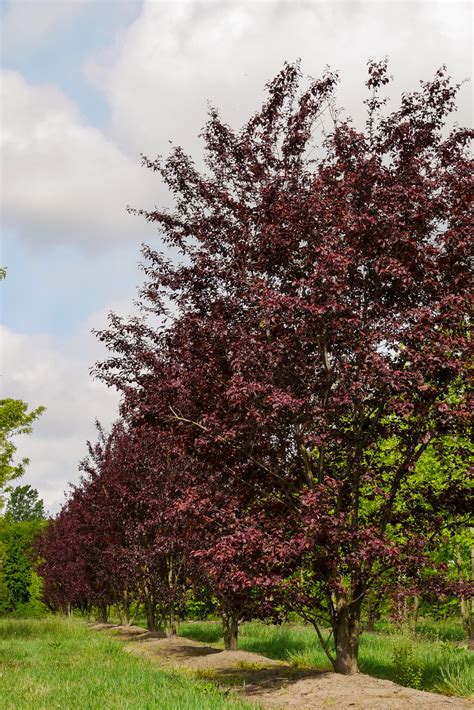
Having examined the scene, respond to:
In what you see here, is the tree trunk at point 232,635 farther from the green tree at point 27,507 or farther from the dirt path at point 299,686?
the green tree at point 27,507

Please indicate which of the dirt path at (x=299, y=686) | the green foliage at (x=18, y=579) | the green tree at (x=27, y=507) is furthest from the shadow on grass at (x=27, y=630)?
the green tree at (x=27, y=507)

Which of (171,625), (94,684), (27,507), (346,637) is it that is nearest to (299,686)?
(346,637)

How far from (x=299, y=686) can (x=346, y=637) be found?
1.00m

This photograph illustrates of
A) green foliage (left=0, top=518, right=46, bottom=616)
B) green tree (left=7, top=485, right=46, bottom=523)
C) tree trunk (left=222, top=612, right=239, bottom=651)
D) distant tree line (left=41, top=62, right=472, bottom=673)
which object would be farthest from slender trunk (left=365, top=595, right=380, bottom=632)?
green tree (left=7, top=485, right=46, bottom=523)

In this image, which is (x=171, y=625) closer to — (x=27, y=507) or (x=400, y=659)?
(x=400, y=659)

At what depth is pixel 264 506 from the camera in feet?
33.6

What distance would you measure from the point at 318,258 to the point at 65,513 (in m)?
36.2

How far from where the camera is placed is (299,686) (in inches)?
369

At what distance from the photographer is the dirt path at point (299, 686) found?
8.00 m

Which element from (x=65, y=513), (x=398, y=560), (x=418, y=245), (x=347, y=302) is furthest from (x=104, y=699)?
(x=65, y=513)

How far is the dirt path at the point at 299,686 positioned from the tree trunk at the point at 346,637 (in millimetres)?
162

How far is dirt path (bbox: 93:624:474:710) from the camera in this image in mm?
8000

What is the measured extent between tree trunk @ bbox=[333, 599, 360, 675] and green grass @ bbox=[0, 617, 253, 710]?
75.7 inches

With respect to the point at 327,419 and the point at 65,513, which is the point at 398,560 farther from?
the point at 65,513
